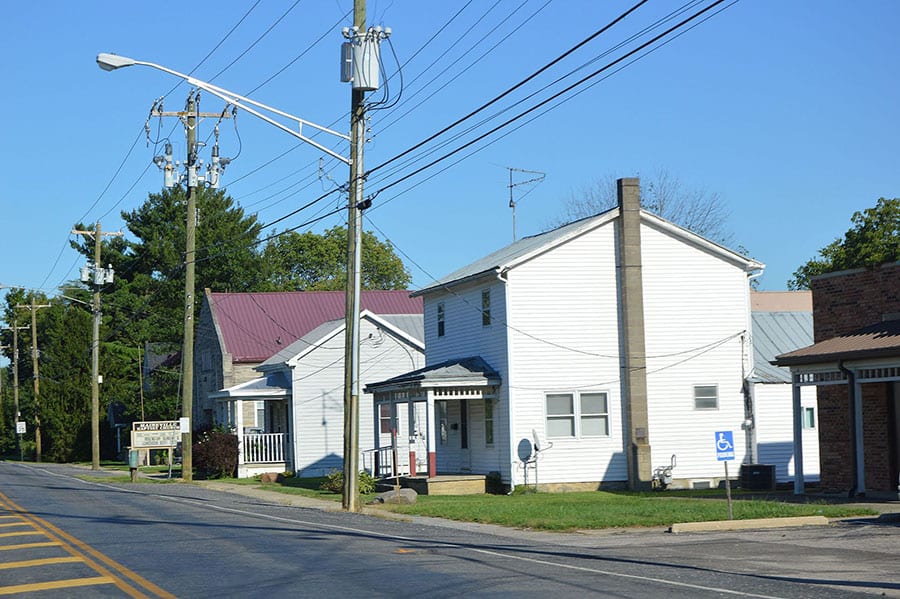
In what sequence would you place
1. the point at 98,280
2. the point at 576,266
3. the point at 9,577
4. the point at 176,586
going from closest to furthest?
1. the point at 176,586
2. the point at 9,577
3. the point at 576,266
4. the point at 98,280

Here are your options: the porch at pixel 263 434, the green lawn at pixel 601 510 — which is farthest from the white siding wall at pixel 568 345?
the porch at pixel 263 434

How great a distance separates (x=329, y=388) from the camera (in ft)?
155

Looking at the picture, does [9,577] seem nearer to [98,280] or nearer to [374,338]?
[374,338]

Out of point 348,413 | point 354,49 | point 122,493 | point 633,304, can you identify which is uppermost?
point 354,49

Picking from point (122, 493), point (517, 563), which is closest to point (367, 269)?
point (122, 493)

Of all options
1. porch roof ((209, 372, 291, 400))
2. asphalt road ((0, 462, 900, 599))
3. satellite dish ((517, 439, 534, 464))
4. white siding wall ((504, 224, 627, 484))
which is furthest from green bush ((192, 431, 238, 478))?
asphalt road ((0, 462, 900, 599))

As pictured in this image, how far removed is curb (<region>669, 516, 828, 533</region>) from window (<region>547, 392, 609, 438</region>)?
12129 mm

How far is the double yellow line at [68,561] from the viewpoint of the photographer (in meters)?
13.5

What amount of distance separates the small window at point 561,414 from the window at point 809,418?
24.1 feet

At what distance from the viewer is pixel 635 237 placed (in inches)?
1346

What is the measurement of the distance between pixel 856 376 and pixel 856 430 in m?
1.18

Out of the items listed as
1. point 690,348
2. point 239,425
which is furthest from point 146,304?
point 690,348

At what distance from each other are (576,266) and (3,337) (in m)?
88.8

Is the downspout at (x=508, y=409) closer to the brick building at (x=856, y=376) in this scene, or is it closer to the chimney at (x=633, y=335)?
the chimney at (x=633, y=335)
